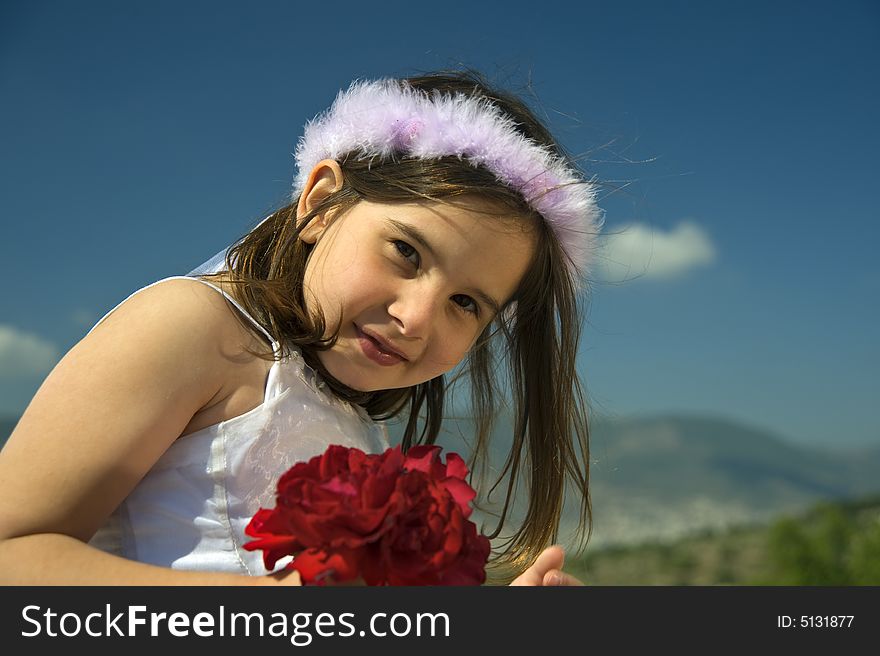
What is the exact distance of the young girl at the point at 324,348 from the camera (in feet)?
5.70

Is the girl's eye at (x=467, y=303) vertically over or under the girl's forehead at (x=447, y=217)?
under

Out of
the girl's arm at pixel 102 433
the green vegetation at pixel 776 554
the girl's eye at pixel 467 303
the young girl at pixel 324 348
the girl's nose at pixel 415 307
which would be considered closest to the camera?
the girl's arm at pixel 102 433

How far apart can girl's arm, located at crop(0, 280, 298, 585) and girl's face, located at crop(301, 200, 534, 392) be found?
1.19 ft

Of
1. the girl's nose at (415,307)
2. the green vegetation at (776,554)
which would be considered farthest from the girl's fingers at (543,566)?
the green vegetation at (776,554)

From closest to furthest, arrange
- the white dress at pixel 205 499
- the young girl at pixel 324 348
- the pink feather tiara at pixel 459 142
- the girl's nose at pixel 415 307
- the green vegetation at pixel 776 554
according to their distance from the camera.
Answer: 1. the young girl at pixel 324 348
2. the white dress at pixel 205 499
3. the girl's nose at pixel 415 307
4. the pink feather tiara at pixel 459 142
5. the green vegetation at pixel 776 554

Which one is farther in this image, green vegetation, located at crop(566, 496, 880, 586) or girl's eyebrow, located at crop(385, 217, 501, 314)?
green vegetation, located at crop(566, 496, 880, 586)

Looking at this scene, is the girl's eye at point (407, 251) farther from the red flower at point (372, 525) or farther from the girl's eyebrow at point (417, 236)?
the red flower at point (372, 525)

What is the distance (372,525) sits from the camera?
4.37 feet

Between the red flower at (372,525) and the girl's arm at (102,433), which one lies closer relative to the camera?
the red flower at (372,525)

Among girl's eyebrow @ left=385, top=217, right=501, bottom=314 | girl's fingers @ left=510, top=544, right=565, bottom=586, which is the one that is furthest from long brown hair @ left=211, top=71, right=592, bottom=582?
girl's fingers @ left=510, top=544, right=565, bottom=586

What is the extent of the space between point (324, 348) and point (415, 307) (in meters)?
0.30

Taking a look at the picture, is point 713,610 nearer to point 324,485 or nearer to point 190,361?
point 324,485

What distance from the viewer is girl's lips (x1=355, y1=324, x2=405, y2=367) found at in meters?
2.25

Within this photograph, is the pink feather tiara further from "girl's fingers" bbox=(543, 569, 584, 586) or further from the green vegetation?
the green vegetation
